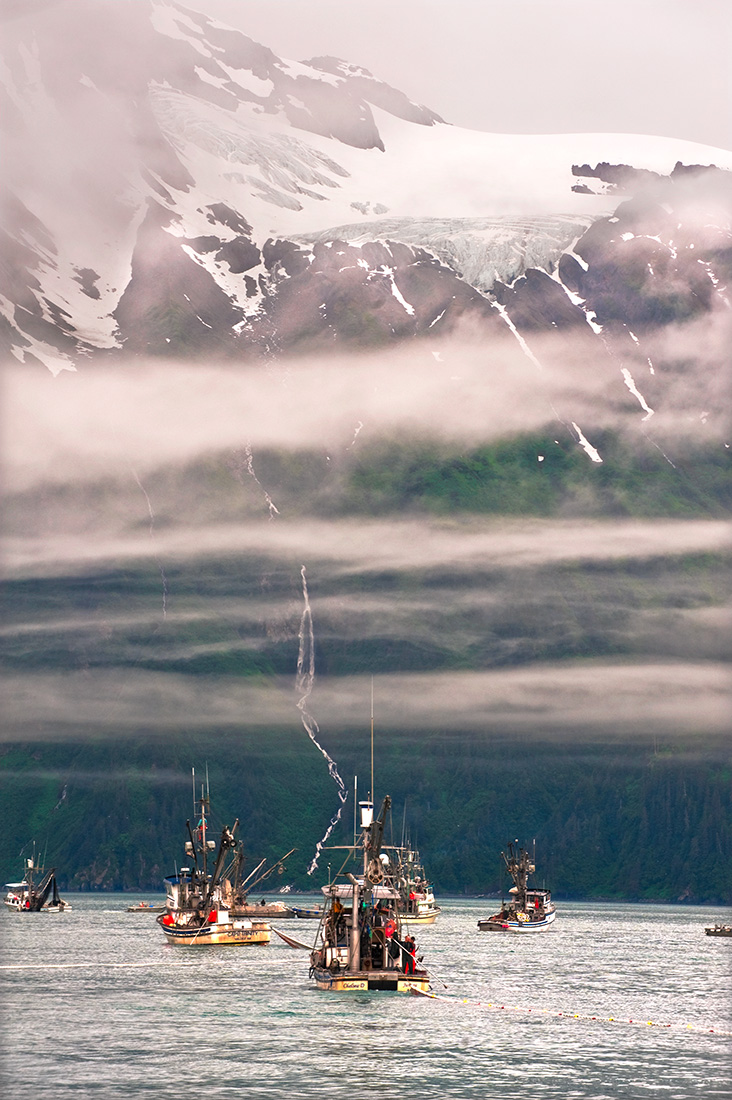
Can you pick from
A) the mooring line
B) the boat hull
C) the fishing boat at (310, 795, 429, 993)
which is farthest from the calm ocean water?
the fishing boat at (310, 795, 429, 993)

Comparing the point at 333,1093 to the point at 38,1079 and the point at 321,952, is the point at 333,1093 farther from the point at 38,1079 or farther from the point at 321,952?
the point at 321,952

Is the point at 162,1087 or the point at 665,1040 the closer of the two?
the point at 162,1087

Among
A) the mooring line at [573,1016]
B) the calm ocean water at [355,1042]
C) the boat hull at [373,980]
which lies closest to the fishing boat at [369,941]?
the boat hull at [373,980]

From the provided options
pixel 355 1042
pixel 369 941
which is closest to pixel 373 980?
pixel 369 941

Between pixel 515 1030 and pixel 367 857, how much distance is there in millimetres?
22270

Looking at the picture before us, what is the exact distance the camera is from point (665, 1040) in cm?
14162

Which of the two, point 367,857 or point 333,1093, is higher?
point 367,857

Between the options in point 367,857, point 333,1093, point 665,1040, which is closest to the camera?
point 333,1093

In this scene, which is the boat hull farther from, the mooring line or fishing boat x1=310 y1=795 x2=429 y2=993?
the mooring line

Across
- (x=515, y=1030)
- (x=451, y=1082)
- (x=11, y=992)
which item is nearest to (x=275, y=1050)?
(x=451, y=1082)

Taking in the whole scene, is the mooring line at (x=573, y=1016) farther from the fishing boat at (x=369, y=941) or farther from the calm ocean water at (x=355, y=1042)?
the fishing boat at (x=369, y=941)

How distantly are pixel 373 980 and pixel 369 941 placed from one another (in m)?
4.07

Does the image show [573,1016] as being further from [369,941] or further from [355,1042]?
[355,1042]

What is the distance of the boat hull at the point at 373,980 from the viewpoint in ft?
500
